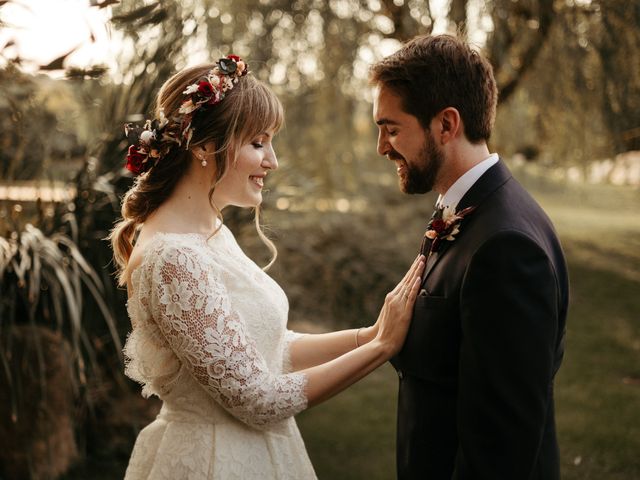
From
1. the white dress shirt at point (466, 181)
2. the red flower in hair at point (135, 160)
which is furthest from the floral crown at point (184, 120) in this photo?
the white dress shirt at point (466, 181)

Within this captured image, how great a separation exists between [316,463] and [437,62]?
3.19m

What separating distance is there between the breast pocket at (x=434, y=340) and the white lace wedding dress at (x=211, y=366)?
1.19 feet

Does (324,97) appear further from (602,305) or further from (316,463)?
(316,463)

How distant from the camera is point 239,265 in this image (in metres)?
2.18

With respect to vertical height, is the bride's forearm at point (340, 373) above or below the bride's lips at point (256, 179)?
below

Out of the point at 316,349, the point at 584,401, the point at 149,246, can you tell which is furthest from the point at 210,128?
the point at 584,401

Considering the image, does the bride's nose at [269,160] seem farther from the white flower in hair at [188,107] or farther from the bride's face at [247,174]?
the white flower in hair at [188,107]

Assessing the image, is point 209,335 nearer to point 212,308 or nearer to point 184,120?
point 212,308

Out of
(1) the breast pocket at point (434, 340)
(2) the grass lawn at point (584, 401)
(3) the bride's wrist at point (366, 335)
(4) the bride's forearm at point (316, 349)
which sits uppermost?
(1) the breast pocket at point (434, 340)

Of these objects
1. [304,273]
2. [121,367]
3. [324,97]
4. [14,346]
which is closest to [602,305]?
[304,273]

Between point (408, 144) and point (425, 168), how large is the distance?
9 centimetres

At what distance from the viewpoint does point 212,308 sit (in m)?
1.94

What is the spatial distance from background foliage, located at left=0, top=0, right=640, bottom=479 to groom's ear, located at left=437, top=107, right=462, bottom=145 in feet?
4.74

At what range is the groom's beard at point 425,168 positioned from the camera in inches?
78.1
